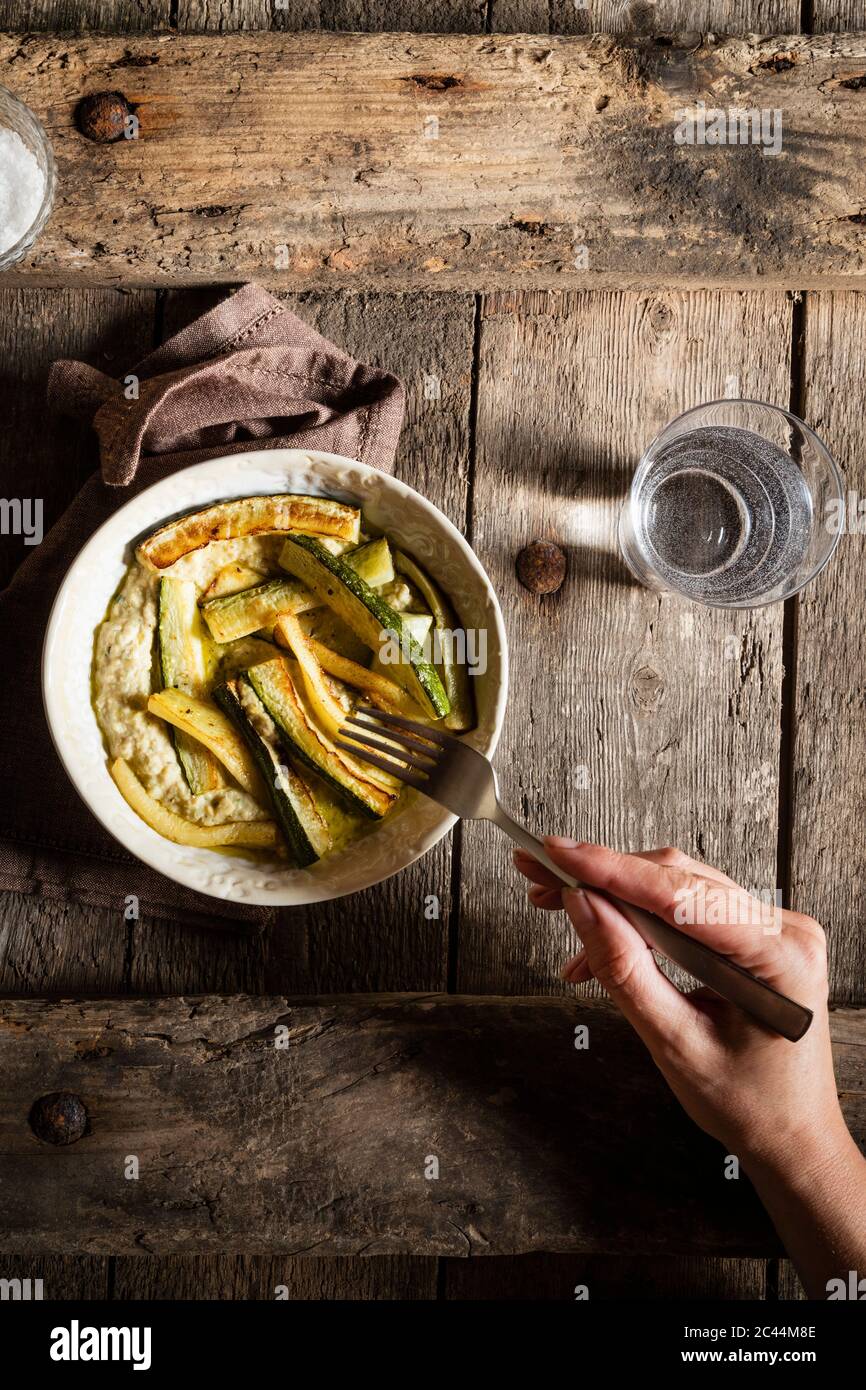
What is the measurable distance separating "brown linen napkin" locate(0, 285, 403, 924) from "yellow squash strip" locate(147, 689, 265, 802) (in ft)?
0.94

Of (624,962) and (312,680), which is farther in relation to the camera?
Answer: (312,680)

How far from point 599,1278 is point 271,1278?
0.58m

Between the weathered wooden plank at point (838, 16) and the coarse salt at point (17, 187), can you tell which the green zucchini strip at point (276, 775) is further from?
the weathered wooden plank at point (838, 16)

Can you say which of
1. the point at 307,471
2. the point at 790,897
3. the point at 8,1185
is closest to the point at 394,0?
the point at 307,471

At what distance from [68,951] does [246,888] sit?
17.4 inches

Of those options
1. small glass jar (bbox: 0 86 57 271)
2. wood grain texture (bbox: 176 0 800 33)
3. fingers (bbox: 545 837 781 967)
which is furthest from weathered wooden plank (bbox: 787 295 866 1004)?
small glass jar (bbox: 0 86 57 271)

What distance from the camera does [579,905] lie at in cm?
135

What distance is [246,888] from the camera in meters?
1.49

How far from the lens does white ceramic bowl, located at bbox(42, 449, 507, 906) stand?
1457 millimetres

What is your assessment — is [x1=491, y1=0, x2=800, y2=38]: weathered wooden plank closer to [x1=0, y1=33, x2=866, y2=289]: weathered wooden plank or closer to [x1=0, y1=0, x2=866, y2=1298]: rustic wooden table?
[x1=0, y1=0, x2=866, y2=1298]: rustic wooden table

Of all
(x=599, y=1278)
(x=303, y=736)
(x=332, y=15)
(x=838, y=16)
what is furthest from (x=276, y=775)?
(x=838, y=16)

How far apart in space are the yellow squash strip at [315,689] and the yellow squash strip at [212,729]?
12 cm

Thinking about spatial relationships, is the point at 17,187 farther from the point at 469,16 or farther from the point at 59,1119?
the point at 59,1119

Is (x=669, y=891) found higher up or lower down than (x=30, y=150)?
lower down
